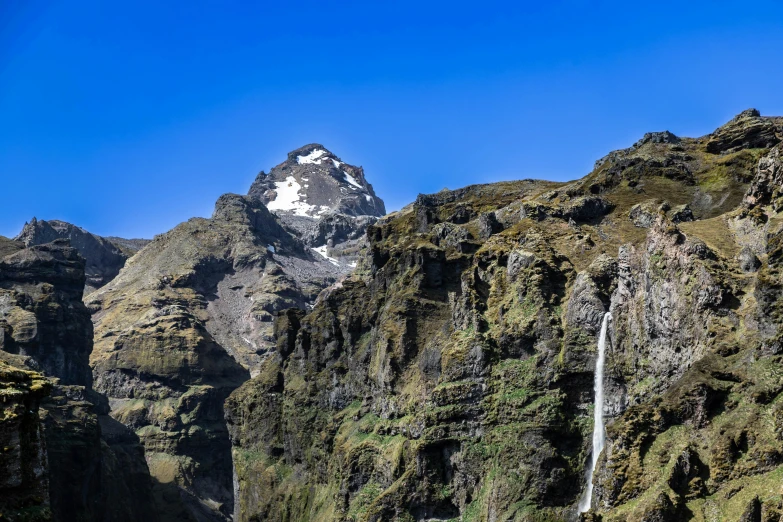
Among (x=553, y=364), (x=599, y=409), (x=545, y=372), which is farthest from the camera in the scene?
(x=545, y=372)

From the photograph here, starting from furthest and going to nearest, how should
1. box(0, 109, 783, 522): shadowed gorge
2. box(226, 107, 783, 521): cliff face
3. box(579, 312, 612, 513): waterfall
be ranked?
box(579, 312, 612, 513): waterfall → box(226, 107, 783, 521): cliff face → box(0, 109, 783, 522): shadowed gorge

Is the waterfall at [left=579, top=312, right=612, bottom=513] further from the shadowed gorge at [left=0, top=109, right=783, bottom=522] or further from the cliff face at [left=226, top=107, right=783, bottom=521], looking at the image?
the cliff face at [left=226, top=107, right=783, bottom=521]

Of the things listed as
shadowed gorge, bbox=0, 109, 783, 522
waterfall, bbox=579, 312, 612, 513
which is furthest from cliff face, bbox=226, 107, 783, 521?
waterfall, bbox=579, 312, 612, 513

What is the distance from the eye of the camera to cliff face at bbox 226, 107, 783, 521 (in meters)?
66.8

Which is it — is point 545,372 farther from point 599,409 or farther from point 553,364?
point 599,409

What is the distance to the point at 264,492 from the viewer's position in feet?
504

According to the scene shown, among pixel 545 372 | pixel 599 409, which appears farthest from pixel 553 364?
pixel 599 409

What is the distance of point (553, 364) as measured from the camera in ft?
307

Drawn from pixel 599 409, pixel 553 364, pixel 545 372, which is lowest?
pixel 599 409

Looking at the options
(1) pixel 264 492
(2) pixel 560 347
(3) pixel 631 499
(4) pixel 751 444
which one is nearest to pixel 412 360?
(2) pixel 560 347

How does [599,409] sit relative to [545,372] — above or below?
below

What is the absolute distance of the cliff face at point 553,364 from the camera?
66.8 meters

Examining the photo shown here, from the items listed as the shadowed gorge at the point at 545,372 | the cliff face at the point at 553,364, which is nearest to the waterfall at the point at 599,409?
the shadowed gorge at the point at 545,372

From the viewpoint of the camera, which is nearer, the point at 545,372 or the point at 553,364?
the point at 553,364
